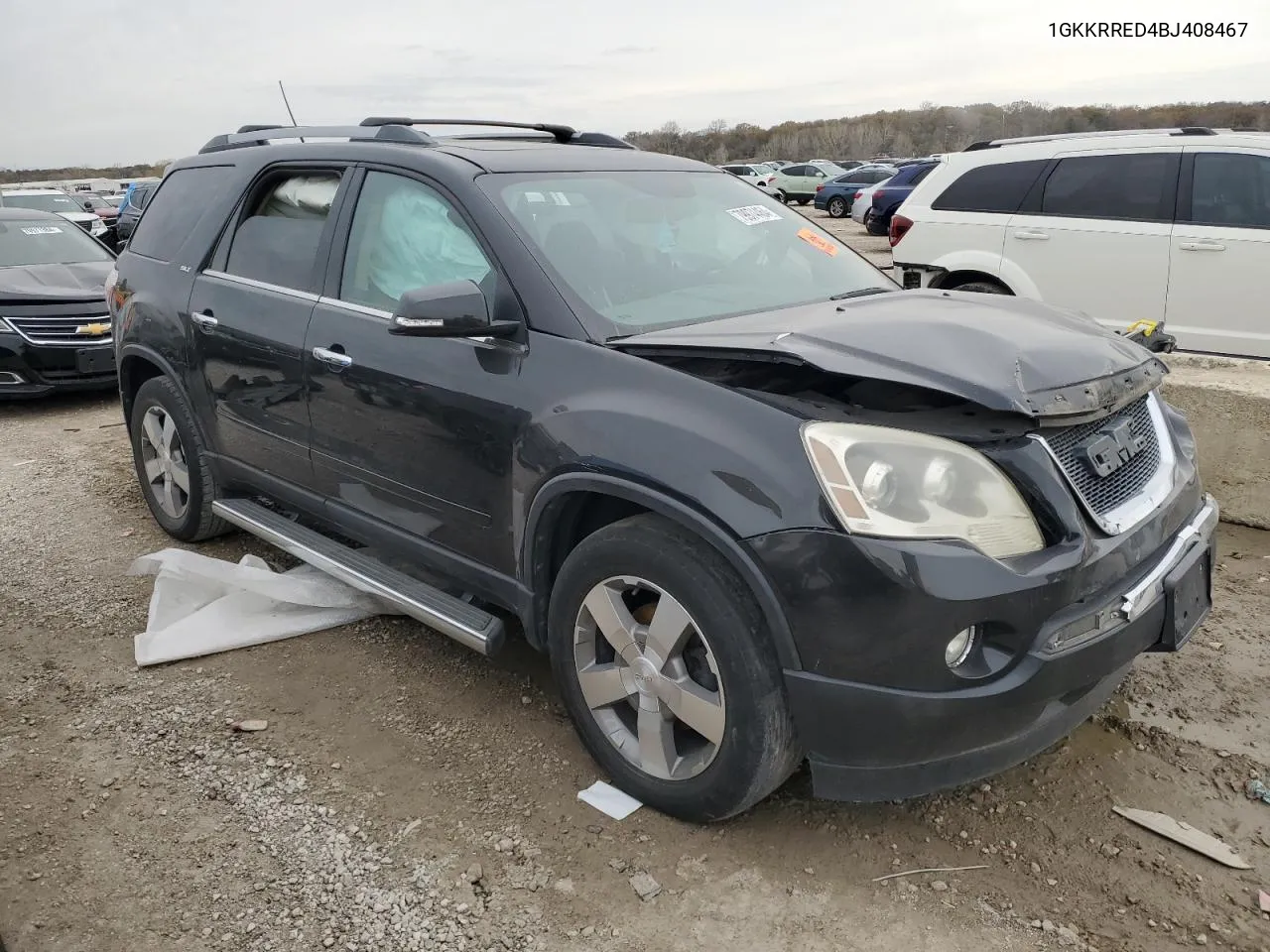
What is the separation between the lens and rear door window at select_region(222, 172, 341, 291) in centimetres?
377

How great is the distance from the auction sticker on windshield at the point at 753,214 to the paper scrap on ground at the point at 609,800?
2.03 m

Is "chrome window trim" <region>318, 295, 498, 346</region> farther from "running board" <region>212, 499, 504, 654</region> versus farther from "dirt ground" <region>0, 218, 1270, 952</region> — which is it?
"dirt ground" <region>0, 218, 1270, 952</region>

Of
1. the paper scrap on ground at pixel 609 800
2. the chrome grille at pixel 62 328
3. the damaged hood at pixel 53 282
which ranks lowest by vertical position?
the paper scrap on ground at pixel 609 800

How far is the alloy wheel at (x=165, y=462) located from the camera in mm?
4755

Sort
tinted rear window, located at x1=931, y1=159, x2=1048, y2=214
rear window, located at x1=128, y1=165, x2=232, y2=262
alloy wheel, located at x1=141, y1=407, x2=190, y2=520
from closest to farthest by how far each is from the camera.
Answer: rear window, located at x1=128, y1=165, x2=232, y2=262 → alloy wheel, located at x1=141, y1=407, x2=190, y2=520 → tinted rear window, located at x1=931, y1=159, x2=1048, y2=214

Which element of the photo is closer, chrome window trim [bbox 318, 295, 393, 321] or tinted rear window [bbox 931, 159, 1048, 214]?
chrome window trim [bbox 318, 295, 393, 321]

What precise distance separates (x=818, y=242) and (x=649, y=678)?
1.95 m

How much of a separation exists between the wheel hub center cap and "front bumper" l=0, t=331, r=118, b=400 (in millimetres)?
7092

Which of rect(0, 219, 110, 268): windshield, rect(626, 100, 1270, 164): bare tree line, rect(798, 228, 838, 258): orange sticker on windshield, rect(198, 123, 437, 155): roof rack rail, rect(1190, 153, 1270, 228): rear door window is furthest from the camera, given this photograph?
rect(626, 100, 1270, 164): bare tree line

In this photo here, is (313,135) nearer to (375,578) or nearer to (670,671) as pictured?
(375,578)

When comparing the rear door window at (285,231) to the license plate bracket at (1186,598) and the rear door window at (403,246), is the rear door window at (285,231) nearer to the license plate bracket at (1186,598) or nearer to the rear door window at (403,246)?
the rear door window at (403,246)

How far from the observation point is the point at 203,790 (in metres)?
2.99

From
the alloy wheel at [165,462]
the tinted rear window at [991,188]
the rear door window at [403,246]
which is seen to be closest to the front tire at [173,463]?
the alloy wheel at [165,462]

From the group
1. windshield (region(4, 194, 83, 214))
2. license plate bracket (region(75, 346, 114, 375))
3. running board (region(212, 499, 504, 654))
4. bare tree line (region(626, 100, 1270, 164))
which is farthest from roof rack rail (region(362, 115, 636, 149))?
bare tree line (region(626, 100, 1270, 164))
